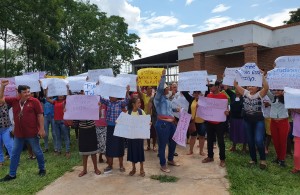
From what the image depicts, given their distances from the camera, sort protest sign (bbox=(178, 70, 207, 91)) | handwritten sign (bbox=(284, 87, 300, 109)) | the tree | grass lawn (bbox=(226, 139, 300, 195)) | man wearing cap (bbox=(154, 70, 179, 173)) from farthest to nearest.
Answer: the tree, protest sign (bbox=(178, 70, 207, 91)), man wearing cap (bbox=(154, 70, 179, 173)), handwritten sign (bbox=(284, 87, 300, 109)), grass lawn (bbox=(226, 139, 300, 195))

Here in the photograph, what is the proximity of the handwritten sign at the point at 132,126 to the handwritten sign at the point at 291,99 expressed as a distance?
2.67 meters

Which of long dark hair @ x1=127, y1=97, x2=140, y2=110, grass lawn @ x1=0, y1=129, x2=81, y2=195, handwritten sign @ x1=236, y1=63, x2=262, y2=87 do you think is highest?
handwritten sign @ x1=236, y1=63, x2=262, y2=87

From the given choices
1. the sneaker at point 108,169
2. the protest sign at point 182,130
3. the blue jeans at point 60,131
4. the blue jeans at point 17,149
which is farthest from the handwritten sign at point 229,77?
the blue jeans at point 17,149

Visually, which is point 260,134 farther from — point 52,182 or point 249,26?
point 249,26

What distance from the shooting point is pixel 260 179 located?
611cm

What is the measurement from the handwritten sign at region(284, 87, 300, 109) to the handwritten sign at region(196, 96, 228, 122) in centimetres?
125

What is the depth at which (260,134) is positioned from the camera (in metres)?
6.66

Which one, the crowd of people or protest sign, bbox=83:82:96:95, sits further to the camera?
protest sign, bbox=83:82:96:95

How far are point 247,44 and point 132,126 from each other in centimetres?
1128

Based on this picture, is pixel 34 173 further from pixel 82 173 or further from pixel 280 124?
pixel 280 124

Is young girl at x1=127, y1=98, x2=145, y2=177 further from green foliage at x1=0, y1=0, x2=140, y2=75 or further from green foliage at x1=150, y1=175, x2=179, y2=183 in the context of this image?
green foliage at x1=0, y1=0, x2=140, y2=75

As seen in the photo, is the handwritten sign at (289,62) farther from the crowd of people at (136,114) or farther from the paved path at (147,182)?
the paved path at (147,182)

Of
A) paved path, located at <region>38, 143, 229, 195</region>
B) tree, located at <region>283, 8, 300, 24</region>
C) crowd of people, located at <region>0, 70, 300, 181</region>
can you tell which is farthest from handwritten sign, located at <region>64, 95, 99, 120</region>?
tree, located at <region>283, 8, 300, 24</region>

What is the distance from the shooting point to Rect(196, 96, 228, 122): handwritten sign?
23.1 feet
